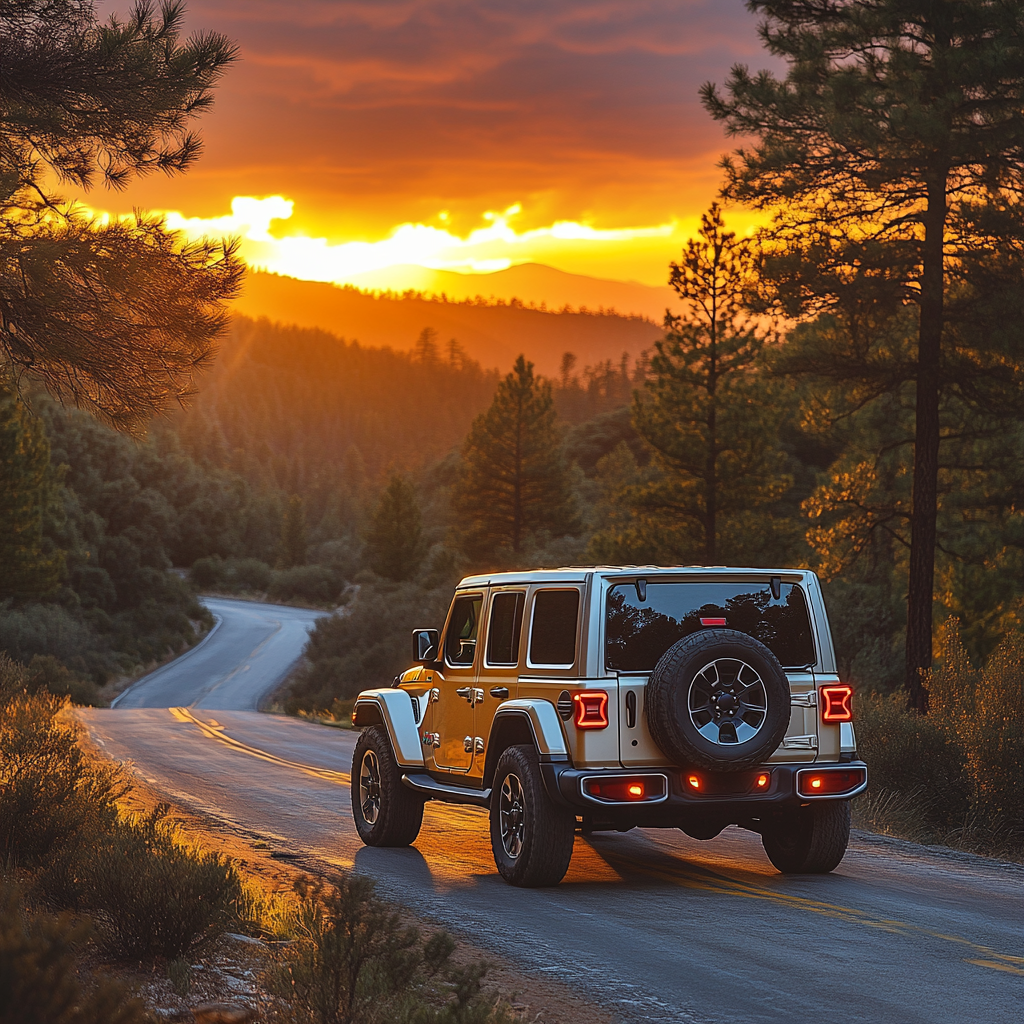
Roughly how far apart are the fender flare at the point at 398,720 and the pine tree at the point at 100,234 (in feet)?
13.8

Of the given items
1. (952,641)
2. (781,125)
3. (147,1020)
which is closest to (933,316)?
(781,125)

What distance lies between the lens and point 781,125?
20516 mm

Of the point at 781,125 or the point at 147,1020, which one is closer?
the point at 147,1020

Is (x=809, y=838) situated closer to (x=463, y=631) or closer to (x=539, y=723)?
(x=539, y=723)

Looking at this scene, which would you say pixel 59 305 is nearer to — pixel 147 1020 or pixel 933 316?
pixel 147 1020

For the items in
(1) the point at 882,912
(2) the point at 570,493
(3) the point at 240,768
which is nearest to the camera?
(1) the point at 882,912

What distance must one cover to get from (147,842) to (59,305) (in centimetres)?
583

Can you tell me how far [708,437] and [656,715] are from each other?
31.2 meters

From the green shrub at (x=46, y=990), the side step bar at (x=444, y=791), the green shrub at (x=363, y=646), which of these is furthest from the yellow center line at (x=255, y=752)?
the green shrub at (x=363, y=646)

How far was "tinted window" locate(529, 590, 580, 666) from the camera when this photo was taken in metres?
8.84

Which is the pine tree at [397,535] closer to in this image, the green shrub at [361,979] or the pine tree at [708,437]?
the pine tree at [708,437]

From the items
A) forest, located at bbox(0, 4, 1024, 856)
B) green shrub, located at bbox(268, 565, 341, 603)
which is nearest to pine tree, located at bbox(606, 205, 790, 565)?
forest, located at bbox(0, 4, 1024, 856)

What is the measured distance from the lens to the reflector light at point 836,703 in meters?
8.95

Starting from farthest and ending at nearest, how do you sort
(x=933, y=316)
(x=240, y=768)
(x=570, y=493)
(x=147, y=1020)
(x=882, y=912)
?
(x=570, y=493) < (x=933, y=316) < (x=240, y=768) < (x=882, y=912) < (x=147, y=1020)
